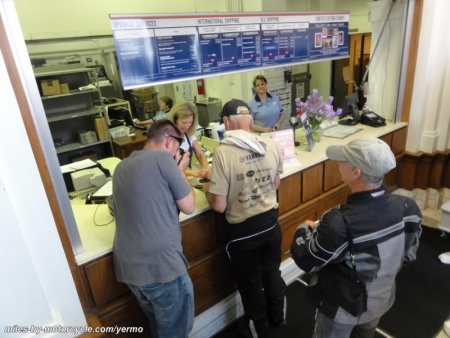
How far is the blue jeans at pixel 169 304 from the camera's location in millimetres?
1477

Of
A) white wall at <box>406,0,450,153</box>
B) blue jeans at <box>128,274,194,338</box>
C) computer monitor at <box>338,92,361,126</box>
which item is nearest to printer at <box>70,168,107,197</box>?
blue jeans at <box>128,274,194,338</box>

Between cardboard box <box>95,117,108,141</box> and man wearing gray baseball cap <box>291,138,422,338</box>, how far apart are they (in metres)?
3.84

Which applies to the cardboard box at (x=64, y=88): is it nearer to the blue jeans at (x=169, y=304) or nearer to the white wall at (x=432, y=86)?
the blue jeans at (x=169, y=304)

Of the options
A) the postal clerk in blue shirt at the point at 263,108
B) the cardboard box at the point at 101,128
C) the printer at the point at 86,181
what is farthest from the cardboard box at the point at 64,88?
the postal clerk in blue shirt at the point at 263,108

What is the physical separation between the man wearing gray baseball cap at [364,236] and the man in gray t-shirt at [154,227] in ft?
1.93

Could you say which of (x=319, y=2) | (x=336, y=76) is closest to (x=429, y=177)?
(x=336, y=76)

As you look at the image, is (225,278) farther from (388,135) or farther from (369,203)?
(388,135)

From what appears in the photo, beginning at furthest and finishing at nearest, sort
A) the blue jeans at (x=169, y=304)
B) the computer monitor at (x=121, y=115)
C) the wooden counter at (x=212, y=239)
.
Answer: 1. the computer monitor at (x=121, y=115)
2. the wooden counter at (x=212, y=239)
3. the blue jeans at (x=169, y=304)

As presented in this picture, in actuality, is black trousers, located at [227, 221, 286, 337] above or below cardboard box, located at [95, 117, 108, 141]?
below

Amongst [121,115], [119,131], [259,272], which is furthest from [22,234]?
[121,115]

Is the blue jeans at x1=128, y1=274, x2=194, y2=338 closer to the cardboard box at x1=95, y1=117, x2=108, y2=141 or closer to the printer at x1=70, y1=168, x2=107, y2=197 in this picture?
the printer at x1=70, y1=168, x2=107, y2=197

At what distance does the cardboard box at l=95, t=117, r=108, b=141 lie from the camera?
4434 mm

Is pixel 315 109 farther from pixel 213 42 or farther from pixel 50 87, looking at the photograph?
pixel 50 87

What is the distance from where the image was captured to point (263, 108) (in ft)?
10.9
